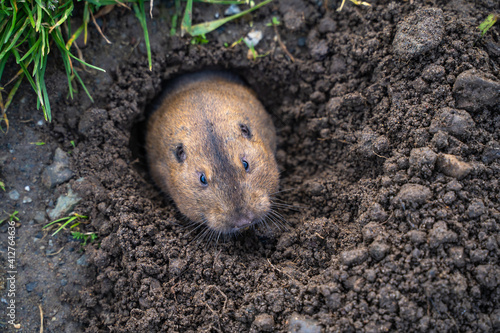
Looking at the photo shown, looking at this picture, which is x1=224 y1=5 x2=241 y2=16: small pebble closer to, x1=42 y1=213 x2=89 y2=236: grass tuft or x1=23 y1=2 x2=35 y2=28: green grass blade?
x1=23 y1=2 x2=35 y2=28: green grass blade

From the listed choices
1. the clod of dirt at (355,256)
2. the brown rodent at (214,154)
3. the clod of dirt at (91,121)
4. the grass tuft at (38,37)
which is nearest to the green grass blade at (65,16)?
the grass tuft at (38,37)

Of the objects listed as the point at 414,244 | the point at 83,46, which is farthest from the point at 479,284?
the point at 83,46

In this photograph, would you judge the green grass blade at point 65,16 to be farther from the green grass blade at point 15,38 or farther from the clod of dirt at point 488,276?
the clod of dirt at point 488,276

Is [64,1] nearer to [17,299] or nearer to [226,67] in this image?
[226,67]

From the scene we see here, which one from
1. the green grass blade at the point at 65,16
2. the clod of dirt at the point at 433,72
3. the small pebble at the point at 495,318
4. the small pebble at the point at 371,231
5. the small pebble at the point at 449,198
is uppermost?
Result: the clod of dirt at the point at 433,72

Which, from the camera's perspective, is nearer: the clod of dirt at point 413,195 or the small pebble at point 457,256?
the small pebble at point 457,256

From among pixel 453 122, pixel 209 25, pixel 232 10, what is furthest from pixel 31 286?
pixel 453 122

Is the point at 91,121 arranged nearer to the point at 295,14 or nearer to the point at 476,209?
the point at 295,14
